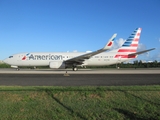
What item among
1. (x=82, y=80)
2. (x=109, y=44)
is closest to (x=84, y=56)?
(x=109, y=44)

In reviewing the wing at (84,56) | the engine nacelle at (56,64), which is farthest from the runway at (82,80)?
the engine nacelle at (56,64)

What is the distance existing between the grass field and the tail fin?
87.9ft

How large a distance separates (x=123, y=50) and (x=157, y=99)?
1098 inches

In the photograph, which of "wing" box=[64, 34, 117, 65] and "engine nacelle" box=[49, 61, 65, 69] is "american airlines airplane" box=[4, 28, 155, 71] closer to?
"wing" box=[64, 34, 117, 65]

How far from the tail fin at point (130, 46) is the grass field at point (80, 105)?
26777 millimetres

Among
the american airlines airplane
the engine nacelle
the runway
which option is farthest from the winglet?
the runway

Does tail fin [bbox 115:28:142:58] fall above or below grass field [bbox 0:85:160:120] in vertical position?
above

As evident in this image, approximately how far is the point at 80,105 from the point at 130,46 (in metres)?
→ 29.8

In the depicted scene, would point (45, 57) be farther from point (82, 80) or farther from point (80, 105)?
point (80, 105)

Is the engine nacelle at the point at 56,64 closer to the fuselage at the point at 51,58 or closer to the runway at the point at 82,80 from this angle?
the fuselage at the point at 51,58

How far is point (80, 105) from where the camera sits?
6695 millimetres

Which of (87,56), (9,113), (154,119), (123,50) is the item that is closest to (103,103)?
(154,119)

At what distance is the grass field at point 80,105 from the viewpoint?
5.81 meters

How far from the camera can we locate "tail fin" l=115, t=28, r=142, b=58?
113 feet
